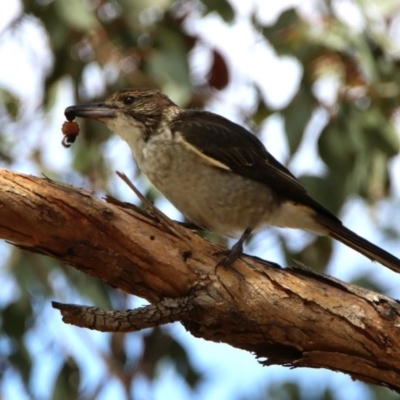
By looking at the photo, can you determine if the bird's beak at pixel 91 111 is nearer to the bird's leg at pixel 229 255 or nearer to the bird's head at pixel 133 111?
the bird's head at pixel 133 111

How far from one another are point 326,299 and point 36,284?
197 cm

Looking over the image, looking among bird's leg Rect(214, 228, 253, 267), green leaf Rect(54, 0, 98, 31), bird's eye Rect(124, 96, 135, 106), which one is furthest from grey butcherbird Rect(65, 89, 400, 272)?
bird's leg Rect(214, 228, 253, 267)

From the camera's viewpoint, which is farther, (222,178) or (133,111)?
(133,111)

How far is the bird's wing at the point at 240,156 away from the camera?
13.8 ft

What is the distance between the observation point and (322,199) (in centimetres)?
468

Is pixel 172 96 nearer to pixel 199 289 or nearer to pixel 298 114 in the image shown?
pixel 298 114

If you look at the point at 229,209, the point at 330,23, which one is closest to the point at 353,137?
the point at 330,23

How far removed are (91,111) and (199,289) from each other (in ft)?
4.45

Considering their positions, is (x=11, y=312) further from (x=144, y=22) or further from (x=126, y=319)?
(x=126, y=319)

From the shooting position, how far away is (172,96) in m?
4.59

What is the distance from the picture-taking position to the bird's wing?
4.19 metres

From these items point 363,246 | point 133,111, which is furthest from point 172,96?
point 363,246

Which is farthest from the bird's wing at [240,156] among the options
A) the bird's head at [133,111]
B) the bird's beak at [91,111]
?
the bird's beak at [91,111]

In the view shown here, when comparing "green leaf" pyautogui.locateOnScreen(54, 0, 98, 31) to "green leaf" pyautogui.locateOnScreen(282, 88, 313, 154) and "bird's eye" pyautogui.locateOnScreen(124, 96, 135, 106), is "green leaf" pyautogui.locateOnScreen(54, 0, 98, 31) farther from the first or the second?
"green leaf" pyautogui.locateOnScreen(282, 88, 313, 154)
